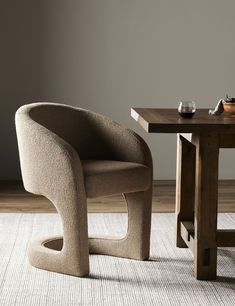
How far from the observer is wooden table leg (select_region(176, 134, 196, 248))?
4.29 m

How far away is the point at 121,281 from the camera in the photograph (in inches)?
145

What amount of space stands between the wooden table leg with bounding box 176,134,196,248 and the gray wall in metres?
2.20

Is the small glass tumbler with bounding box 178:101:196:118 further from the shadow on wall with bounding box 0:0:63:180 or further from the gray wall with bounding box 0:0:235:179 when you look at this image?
the shadow on wall with bounding box 0:0:63:180

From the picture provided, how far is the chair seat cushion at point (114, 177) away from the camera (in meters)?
3.78

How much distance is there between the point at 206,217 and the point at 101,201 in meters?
2.03

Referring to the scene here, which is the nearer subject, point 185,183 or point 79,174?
point 79,174

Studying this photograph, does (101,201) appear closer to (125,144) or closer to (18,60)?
(18,60)

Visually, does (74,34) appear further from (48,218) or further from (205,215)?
(205,215)

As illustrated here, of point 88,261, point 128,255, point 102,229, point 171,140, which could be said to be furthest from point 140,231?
point 171,140

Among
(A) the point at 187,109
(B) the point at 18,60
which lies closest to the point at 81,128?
(A) the point at 187,109

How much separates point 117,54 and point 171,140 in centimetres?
81

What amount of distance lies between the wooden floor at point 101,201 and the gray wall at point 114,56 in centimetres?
43

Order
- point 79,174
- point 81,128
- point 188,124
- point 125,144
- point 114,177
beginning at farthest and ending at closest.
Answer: point 81,128
point 125,144
point 114,177
point 79,174
point 188,124

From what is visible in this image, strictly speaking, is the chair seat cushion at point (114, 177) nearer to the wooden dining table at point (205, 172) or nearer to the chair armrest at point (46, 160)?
the chair armrest at point (46, 160)
